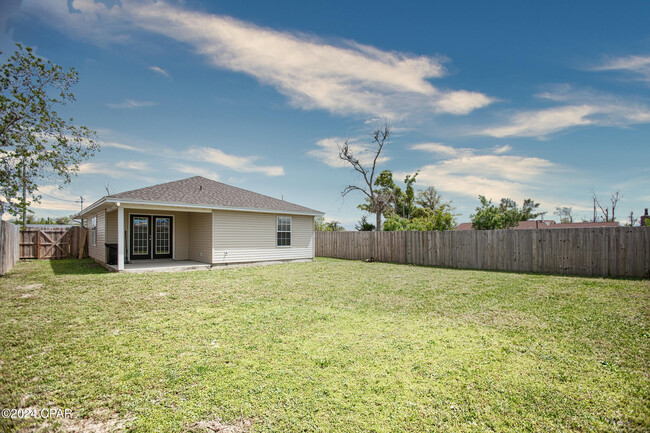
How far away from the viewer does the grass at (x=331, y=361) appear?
2.59 metres

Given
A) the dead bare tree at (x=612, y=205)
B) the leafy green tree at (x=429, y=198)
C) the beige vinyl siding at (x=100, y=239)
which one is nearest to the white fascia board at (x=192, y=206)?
the beige vinyl siding at (x=100, y=239)

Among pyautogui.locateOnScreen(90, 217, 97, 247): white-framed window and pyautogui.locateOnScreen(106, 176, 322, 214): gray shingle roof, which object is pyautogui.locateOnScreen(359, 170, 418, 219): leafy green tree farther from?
pyautogui.locateOnScreen(90, 217, 97, 247): white-framed window

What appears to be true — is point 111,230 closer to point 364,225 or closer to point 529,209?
point 364,225

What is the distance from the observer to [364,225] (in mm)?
24781

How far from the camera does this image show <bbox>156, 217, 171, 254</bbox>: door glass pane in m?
14.2

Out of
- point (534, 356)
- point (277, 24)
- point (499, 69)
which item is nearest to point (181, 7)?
point (277, 24)

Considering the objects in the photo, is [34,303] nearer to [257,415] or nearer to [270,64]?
[257,415]

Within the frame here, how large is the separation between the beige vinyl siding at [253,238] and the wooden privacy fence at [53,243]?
10.1 m

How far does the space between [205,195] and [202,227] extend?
57.6 inches

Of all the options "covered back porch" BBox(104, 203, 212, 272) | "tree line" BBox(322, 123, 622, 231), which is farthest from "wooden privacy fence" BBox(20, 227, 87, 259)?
"tree line" BBox(322, 123, 622, 231)

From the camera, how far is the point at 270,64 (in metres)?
11.5

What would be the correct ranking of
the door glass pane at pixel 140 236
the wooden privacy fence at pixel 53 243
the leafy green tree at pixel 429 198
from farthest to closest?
the leafy green tree at pixel 429 198 → the wooden privacy fence at pixel 53 243 → the door glass pane at pixel 140 236

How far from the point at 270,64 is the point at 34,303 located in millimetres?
10020

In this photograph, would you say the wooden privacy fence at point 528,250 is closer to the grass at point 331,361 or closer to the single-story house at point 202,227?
the grass at point 331,361
